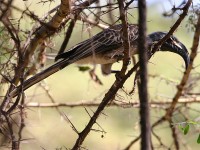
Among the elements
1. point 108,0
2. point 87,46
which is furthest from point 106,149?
point 108,0

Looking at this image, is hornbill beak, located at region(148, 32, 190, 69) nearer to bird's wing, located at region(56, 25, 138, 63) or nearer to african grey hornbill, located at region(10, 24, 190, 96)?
african grey hornbill, located at region(10, 24, 190, 96)

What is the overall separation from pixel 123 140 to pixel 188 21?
3630mm

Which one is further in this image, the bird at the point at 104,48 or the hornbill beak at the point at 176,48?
the hornbill beak at the point at 176,48

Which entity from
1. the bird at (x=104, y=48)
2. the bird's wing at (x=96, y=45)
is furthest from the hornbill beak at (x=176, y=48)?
the bird's wing at (x=96, y=45)

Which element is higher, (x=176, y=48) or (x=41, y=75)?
(x=176, y=48)

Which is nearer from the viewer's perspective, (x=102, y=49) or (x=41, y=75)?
(x=41, y=75)

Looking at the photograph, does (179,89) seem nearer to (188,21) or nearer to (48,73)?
(188,21)

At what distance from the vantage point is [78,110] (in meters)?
6.47

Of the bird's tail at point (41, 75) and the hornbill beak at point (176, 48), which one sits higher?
the hornbill beak at point (176, 48)

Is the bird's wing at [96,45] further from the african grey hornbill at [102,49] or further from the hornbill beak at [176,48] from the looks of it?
the hornbill beak at [176,48]

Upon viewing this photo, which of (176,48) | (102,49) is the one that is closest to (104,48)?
(102,49)

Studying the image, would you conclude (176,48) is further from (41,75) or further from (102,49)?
(41,75)

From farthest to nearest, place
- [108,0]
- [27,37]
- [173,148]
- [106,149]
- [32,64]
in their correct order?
[106,149]
[173,148]
[32,64]
[27,37]
[108,0]

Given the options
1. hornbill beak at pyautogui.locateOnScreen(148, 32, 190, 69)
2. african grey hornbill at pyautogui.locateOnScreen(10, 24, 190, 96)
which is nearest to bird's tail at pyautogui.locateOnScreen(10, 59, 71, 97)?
african grey hornbill at pyautogui.locateOnScreen(10, 24, 190, 96)
